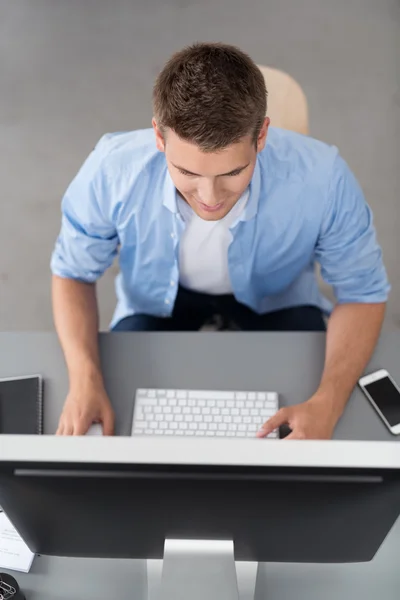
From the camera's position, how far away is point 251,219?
143 centimetres

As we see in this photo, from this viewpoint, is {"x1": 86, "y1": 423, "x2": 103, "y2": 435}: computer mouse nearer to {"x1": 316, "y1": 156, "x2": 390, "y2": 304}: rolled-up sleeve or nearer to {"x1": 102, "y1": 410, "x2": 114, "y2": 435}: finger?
{"x1": 102, "y1": 410, "x2": 114, "y2": 435}: finger

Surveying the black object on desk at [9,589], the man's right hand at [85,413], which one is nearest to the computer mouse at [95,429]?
the man's right hand at [85,413]

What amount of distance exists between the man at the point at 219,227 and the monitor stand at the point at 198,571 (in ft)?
1.25

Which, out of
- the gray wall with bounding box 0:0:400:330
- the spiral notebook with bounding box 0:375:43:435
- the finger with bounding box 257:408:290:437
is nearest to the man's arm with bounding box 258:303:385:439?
the finger with bounding box 257:408:290:437

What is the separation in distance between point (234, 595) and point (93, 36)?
2.79 metres

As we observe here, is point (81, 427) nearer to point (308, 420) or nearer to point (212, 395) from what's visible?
point (212, 395)

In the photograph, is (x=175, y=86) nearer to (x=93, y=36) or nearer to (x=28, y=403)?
(x=28, y=403)

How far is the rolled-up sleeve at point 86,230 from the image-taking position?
140 cm

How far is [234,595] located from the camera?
871 mm

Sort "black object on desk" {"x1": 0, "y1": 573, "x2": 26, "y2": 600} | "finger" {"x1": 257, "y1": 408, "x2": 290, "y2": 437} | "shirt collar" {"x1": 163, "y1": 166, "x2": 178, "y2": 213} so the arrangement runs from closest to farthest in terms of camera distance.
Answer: "black object on desk" {"x1": 0, "y1": 573, "x2": 26, "y2": 600}
"finger" {"x1": 257, "y1": 408, "x2": 290, "y2": 437}
"shirt collar" {"x1": 163, "y1": 166, "x2": 178, "y2": 213}

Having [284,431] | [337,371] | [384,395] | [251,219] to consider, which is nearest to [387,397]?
[384,395]

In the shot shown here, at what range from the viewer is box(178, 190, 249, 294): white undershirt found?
1441 millimetres

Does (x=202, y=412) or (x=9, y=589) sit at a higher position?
(x=202, y=412)

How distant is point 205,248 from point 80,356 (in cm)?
37
